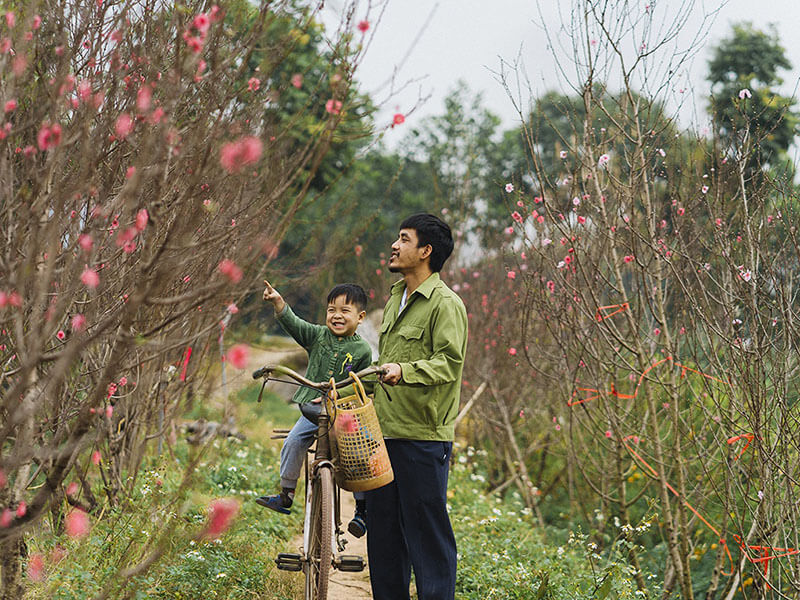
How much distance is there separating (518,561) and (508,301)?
4.94 metres

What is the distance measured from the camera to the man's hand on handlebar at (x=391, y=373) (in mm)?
3338

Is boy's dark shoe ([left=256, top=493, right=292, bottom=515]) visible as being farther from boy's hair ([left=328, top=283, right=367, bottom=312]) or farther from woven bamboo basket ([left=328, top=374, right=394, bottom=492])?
boy's hair ([left=328, top=283, right=367, bottom=312])

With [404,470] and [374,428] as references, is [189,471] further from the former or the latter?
[404,470]

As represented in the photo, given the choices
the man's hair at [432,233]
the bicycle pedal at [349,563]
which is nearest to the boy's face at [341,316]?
the man's hair at [432,233]

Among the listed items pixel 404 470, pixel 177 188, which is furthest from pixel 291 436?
pixel 177 188

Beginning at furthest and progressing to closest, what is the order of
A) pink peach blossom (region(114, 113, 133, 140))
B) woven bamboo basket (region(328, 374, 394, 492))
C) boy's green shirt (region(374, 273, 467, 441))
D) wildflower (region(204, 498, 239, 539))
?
boy's green shirt (region(374, 273, 467, 441)), woven bamboo basket (region(328, 374, 394, 492)), pink peach blossom (region(114, 113, 133, 140)), wildflower (region(204, 498, 239, 539))

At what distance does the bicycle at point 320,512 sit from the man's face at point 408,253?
59cm

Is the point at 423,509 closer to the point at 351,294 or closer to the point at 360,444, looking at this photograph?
the point at 360,444

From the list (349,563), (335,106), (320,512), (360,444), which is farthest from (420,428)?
(335,106)

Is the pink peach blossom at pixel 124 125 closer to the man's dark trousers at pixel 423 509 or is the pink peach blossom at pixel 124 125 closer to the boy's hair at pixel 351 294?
the boy's hair at pixel 351 294

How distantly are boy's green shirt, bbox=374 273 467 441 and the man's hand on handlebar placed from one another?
0.48 feet

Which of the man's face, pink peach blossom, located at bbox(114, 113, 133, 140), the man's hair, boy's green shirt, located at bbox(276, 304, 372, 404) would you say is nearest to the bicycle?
boy's green shirt, located at bbox(276, 304, 372, 404)

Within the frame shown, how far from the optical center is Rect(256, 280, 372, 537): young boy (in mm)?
4176

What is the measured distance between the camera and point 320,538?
361 centimetres
